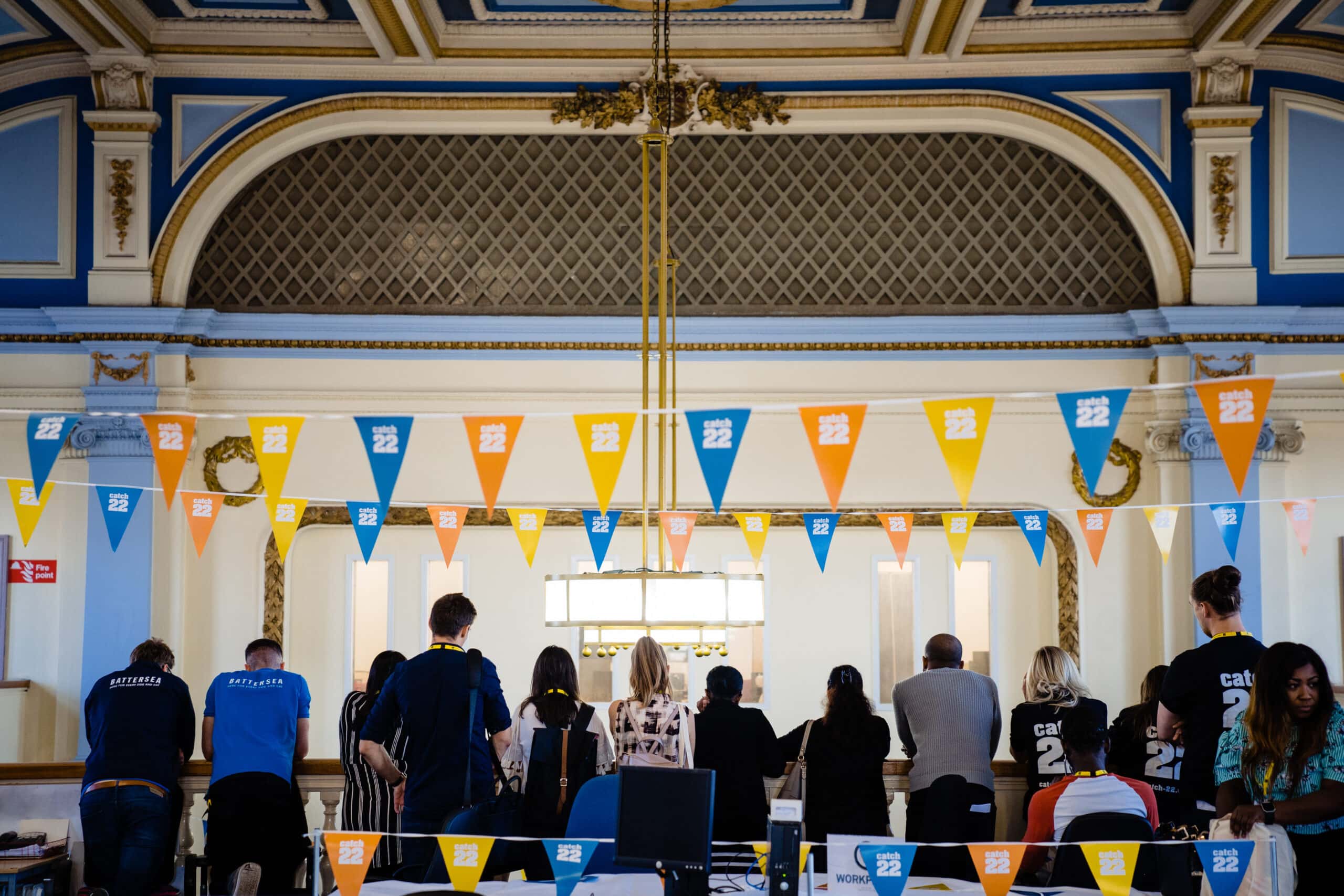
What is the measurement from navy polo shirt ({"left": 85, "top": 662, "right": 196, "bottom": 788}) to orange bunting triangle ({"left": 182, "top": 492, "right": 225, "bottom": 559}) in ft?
2.14

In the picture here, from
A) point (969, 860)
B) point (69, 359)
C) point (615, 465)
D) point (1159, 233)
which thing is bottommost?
point (969, 860)

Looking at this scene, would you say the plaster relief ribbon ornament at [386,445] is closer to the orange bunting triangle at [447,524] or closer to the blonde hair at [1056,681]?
the orange bunting triangle at [447,524]

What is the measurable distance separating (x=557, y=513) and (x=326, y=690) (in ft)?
4.87

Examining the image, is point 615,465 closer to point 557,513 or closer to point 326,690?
point 557,513

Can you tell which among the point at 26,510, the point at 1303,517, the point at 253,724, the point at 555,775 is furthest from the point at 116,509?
the point at 1303,517

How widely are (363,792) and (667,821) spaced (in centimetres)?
159

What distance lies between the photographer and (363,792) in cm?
399

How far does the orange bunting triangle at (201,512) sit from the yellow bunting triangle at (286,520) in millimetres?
204

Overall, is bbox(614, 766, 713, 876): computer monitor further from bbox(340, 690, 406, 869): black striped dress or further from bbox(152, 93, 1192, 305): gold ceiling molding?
bbox(152, 93, 1192, 305): gold ceiling molding

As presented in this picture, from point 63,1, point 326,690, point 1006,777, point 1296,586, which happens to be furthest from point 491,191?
point 1296,586

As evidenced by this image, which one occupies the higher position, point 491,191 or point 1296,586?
point 491,191

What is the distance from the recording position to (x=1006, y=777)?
450 cm

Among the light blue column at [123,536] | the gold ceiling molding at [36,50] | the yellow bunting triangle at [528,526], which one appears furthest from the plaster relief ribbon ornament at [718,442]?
the gold ceiling molding at [36,50]

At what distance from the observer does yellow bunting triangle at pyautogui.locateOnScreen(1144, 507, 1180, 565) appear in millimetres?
5391
